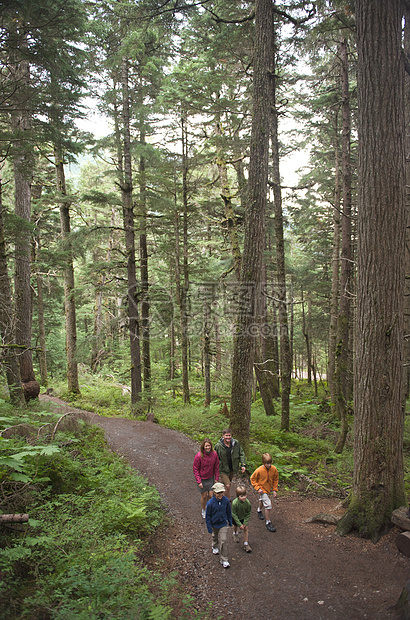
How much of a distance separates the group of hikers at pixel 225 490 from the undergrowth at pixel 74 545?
977mm

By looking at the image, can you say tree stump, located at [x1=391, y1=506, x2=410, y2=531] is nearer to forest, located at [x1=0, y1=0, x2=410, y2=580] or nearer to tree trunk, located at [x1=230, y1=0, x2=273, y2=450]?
forest, located at [x1=0, y1=0, x2=410, y2=580]

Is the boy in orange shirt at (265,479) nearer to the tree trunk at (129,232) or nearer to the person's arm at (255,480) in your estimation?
the person's arm at (255,480)

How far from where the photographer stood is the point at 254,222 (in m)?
8.71

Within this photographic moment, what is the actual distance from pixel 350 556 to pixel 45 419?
6.81 metres

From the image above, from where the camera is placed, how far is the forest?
545 centimetres

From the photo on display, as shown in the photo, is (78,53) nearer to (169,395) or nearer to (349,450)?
(349,450)

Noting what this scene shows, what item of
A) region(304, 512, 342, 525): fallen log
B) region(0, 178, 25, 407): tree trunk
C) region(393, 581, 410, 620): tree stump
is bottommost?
region(304, 512, 342, 525): fallen log

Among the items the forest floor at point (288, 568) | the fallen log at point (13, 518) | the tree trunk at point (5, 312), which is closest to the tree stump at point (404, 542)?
the forest floor at point (288, 568)

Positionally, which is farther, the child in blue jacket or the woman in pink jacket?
the woman in pink jacket

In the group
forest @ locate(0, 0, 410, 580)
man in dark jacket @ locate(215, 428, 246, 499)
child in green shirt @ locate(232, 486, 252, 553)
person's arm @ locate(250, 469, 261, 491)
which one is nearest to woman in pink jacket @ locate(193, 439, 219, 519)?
man in dark jacket @ locate(215, 428, 246, 499)

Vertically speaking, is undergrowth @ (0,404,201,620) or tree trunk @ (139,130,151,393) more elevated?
tree trunk @ (139,130,151,393)

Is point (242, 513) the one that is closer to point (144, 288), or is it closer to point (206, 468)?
point (206, 468)

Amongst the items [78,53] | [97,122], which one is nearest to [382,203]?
[78,53]

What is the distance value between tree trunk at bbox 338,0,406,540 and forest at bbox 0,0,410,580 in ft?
0.07
